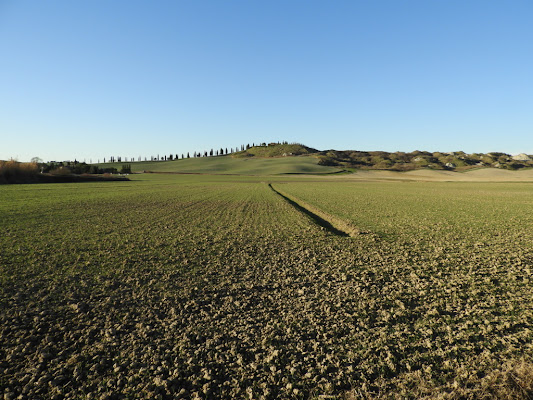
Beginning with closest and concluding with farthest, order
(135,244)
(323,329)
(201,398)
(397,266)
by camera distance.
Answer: (201,398)
(323,329)
(397,266)
(135,244)

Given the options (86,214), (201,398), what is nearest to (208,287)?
(201,398)

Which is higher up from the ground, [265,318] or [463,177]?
[265,318]

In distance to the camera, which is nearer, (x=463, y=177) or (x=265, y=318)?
(x=265, y=318)

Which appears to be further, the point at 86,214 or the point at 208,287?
the point at 86,214

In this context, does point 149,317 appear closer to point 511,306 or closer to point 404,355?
point 404,355

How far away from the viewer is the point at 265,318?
6.69 metres

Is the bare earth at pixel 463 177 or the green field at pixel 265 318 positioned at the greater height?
the green field at pixel 265 318

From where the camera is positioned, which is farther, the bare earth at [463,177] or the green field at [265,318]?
the bare earth at [463,177]

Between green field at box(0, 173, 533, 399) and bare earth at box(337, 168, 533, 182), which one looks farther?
bare earth at box(337, 168, 533, 182)

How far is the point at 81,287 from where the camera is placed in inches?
332

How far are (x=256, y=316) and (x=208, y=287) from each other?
2237mm

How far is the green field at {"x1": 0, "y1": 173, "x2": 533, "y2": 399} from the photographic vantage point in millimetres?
4723

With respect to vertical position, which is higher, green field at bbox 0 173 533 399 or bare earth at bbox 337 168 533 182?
green field at bbox 0 173 533 399

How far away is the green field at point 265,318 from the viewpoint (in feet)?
15.5
